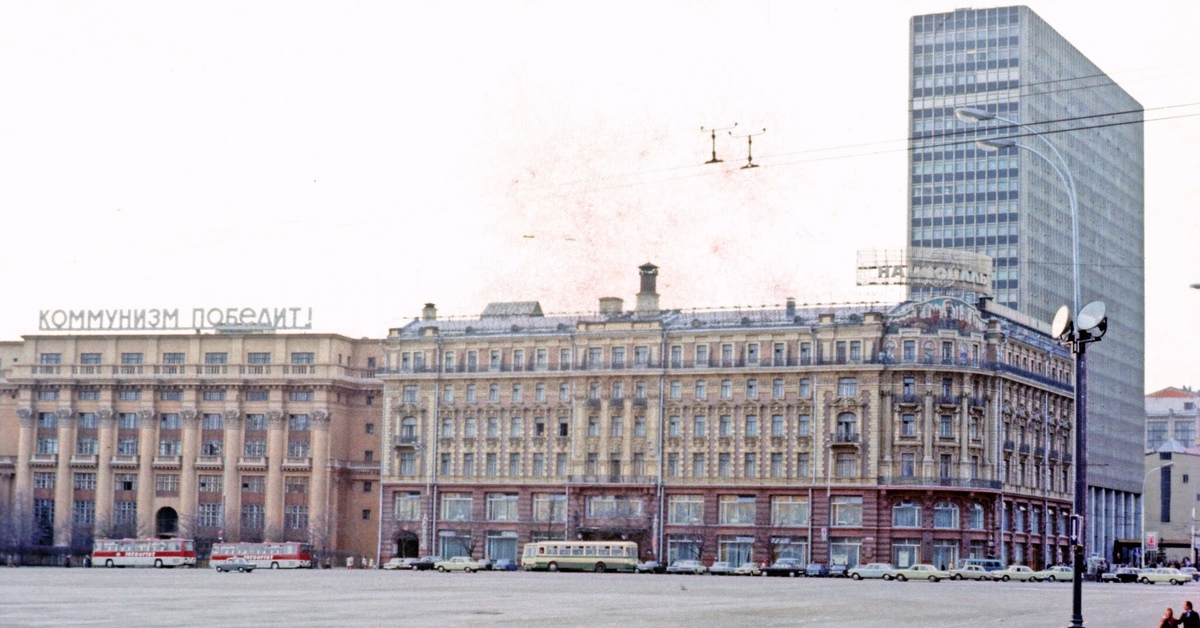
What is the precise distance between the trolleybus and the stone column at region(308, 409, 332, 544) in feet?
85.4

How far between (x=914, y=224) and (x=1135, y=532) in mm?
41167

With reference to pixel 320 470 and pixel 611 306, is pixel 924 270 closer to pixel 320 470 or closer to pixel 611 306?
pixel 611 306

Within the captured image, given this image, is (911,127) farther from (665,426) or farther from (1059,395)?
(665,426)

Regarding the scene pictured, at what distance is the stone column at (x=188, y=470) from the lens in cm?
Answer: 15000

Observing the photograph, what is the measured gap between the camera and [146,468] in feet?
497

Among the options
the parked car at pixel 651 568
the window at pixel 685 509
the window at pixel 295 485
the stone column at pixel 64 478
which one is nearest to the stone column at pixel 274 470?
the window at pixel 295 485

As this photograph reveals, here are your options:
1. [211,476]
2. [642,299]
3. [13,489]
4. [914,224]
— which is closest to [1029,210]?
[914,224]

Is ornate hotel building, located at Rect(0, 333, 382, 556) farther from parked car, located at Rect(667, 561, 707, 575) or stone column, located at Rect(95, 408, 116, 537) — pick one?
parked car, located at Rect(667, 561, 707, 575)

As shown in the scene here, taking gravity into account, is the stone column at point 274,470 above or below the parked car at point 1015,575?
above

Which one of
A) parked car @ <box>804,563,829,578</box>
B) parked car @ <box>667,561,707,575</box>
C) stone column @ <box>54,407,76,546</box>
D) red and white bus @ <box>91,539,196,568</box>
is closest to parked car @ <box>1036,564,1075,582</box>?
parked car @ <box>804,563,829,578</box>

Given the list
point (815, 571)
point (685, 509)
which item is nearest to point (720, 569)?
point (815, 571)

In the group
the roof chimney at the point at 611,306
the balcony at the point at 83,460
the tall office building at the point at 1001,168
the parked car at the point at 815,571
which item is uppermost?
the tall office building at the point at 1001,168

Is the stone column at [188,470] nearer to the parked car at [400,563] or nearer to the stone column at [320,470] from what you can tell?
the stone column at [320,470]

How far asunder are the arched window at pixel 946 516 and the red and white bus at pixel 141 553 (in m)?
57.6
